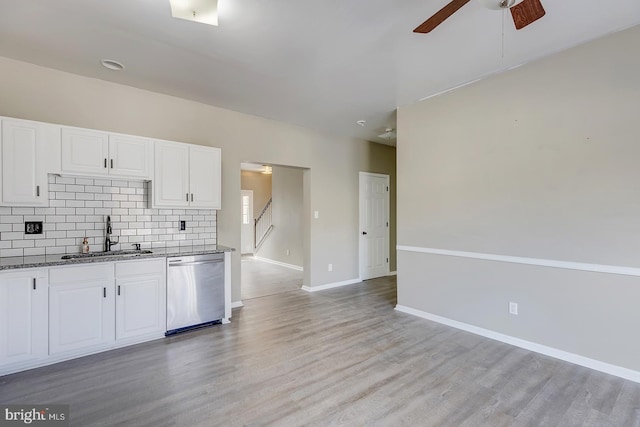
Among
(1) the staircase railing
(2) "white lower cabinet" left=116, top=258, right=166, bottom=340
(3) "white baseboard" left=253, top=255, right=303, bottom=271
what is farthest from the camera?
(1) the staircase railing

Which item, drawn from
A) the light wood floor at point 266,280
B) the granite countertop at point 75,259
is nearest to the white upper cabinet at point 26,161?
the granite countertop at point 75,259

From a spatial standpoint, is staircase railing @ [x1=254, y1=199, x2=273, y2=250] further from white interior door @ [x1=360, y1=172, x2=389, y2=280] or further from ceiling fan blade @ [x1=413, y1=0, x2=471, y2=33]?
ceiling fan blade @ [x1=413, y1=0, x2=471, y2=33]

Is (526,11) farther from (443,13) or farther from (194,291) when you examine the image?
(194,291)

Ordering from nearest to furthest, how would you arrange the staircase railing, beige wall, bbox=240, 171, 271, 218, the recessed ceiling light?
the recessed ceiling light < the staircase railing < beige wall, bbox=240, 171, 271, 218

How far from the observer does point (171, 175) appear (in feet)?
11.8

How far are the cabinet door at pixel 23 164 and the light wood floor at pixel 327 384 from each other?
5.05 ft

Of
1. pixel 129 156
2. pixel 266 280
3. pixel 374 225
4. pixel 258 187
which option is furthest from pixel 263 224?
pixel 129 156

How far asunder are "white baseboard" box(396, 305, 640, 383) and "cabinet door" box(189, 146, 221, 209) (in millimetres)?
3137

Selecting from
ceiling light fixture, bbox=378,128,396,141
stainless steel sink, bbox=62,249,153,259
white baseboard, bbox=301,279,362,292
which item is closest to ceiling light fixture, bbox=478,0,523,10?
ceiling light fixture, bbox=378,128,396,141

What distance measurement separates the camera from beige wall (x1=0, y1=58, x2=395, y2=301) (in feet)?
10.1

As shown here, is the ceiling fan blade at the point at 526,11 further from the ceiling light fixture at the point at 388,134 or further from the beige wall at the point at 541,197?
the ceiling light fixture at the point at 388,134

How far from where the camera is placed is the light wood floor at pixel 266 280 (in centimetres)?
527

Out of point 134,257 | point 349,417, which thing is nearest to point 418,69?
point 349,417

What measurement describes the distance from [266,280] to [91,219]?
3376 millimetres
